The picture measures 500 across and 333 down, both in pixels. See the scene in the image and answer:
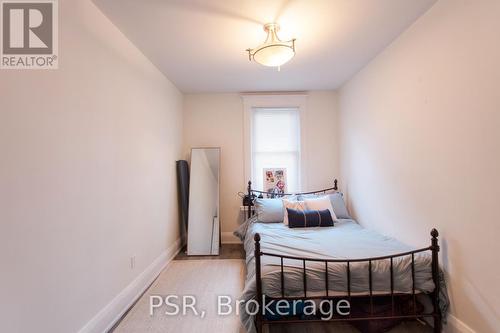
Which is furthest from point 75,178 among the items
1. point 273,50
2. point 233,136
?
point 233,136

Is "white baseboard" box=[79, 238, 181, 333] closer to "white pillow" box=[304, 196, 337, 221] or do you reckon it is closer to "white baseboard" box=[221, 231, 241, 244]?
"white baseboard" box=[221, 231, 241, 244]

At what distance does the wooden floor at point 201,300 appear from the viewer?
203 cm

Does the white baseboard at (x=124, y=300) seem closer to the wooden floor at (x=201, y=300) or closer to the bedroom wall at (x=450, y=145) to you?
the wooden floor at (x=201, y=300)

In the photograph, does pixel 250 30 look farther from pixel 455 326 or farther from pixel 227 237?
pixel 227 237

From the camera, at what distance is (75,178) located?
5.65 feet

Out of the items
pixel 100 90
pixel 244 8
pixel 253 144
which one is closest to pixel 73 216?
pixel 100 90

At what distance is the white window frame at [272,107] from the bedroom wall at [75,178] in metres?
1.65

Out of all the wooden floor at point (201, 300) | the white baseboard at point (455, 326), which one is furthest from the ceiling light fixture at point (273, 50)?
the white baseboard at point (455, 326)

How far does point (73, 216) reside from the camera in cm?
169

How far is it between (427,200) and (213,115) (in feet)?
10.2

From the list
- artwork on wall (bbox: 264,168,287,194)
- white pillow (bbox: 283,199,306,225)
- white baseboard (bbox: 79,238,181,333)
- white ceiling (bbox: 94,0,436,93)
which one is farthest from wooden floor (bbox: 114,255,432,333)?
white ceiling (bbox: 94,0,436,93)

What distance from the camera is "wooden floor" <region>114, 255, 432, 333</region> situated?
6.64 feet

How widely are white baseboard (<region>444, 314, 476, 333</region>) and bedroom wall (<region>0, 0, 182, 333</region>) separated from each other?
255 cm

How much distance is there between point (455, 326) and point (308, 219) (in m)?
1.53
